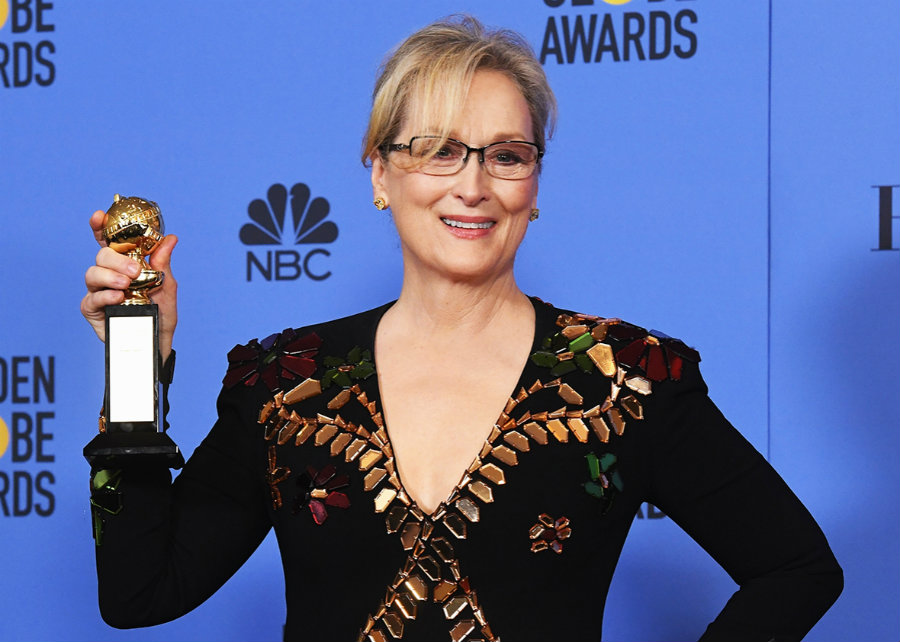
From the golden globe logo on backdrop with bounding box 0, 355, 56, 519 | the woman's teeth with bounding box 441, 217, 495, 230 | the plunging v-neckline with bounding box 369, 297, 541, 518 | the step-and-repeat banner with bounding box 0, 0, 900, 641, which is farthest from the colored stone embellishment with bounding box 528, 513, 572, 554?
the golden globe logo on backdrop with bounding box 0, 355, 56, 519

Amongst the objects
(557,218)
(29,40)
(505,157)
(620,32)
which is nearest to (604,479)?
(505,157)

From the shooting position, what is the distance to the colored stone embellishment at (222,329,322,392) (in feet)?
5.59

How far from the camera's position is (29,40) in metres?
2.77

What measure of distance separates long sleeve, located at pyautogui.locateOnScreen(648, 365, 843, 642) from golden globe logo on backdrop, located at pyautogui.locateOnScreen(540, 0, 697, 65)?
3.39ft

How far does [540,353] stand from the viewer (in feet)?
5.40

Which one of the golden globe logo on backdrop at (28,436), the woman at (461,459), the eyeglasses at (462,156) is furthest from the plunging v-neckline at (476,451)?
the golden globe logo on backdrop at (28,436)

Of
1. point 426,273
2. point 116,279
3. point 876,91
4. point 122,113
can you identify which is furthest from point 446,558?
point 122,113

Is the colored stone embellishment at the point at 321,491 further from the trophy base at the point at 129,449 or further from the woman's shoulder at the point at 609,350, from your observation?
the woman's shoulder at the point at 609,350

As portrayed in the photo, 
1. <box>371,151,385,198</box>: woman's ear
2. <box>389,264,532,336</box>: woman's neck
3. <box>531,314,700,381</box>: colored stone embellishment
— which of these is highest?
<box>371,151,385,198</box>: woman's ear

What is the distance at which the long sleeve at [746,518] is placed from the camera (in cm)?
158

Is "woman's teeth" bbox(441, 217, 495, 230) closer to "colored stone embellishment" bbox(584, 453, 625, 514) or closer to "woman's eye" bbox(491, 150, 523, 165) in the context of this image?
"woman's eye" bbox(491, 150, 523, 165)

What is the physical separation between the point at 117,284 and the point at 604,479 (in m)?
0.66

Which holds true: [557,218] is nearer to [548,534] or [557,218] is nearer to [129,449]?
[548,534]

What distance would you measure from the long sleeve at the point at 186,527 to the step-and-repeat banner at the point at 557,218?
0.90 metres
